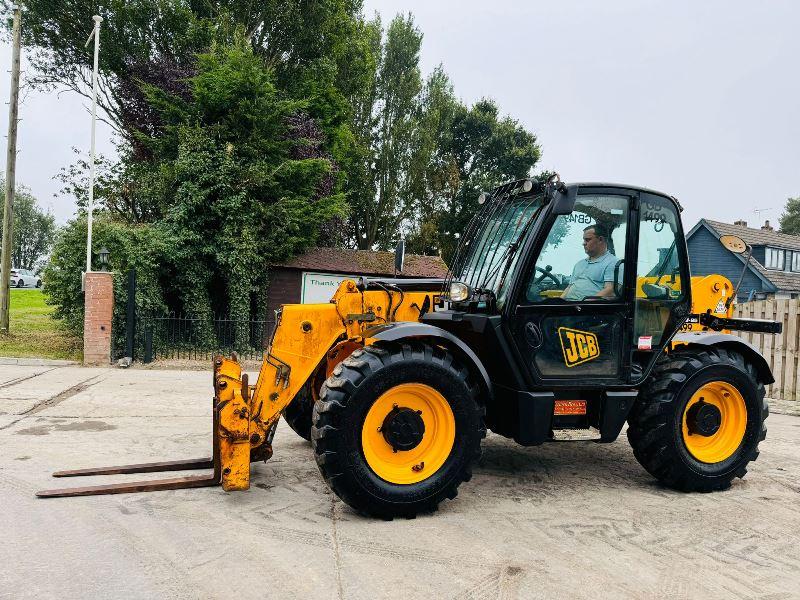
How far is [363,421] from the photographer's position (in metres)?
3.93

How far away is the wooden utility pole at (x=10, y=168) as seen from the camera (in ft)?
49.8

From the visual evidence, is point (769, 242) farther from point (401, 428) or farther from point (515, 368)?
point (401, 428)

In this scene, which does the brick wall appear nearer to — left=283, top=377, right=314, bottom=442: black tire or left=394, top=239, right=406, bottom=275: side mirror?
left=283, top=377, right=314, bottom=442: black tire

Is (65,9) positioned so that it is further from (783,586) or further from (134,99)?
(783,586)

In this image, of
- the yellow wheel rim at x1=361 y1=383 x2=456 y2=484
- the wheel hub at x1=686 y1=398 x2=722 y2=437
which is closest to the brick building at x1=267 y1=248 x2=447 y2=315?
the wheel hub at x1=686 y1=398 x2=722 y2=437

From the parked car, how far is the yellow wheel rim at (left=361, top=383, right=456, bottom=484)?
156ft

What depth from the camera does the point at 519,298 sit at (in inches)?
173

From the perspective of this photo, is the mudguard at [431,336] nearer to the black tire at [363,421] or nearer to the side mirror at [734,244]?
the black tire at [363,421]

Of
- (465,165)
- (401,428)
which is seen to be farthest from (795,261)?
(401,428)

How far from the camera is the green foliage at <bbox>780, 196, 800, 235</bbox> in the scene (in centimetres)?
6266

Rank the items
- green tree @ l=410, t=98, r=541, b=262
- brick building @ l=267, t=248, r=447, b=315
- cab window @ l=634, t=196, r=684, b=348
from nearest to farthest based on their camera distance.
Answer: cab window @ l=634, t=196, r=684, b=348
brick building @ l=267, t=248, r=447, b=315
green tree @ l=410, t=98, r=541, b=262

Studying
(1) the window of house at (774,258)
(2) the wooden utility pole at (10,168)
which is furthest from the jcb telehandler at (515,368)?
(1) the window of house at (774,258)

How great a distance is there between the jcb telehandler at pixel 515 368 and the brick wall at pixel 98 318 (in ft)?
25.4

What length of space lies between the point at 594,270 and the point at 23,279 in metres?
49.6
